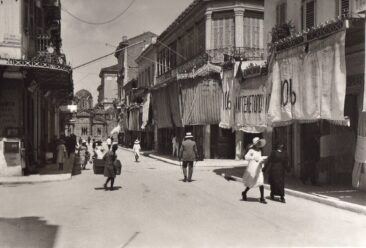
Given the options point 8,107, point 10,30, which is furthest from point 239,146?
point 10,30

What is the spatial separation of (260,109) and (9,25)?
892 cm

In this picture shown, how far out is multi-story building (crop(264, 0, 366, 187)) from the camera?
1214 cm

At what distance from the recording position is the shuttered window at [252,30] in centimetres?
3089

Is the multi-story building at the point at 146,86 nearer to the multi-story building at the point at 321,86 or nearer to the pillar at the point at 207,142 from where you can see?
the pillar at the point at 207,142

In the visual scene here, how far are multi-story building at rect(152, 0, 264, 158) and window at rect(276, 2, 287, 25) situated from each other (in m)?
7.02

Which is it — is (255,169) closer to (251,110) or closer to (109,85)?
(251,110)

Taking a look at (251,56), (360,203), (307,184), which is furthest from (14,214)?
(251,56)

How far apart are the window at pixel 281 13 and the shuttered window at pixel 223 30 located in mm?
12037

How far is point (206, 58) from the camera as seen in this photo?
101 feet

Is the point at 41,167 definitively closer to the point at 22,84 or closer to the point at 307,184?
the point at 22,84

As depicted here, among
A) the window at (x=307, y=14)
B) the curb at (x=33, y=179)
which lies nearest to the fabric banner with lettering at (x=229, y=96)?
the window at (x=307, y=14)

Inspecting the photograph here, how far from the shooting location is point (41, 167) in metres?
22.3

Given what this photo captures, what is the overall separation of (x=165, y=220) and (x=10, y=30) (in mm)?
10686

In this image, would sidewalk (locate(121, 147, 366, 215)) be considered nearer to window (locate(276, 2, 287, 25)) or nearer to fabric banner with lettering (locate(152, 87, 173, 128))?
window (locate(276, 2, 287, 25))
